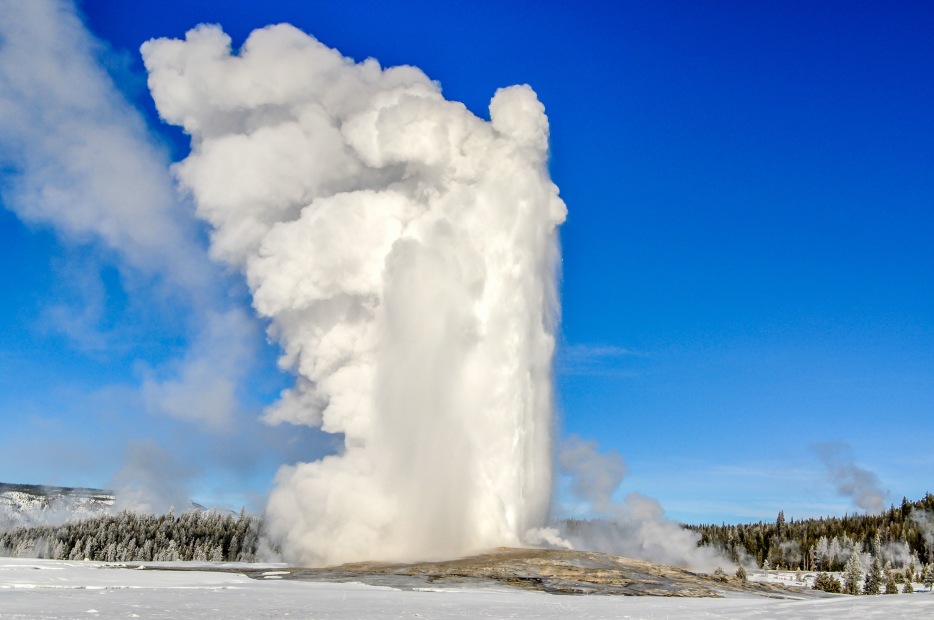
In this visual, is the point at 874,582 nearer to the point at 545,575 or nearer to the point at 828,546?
the point at 545,575

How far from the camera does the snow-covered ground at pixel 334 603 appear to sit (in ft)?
83.0

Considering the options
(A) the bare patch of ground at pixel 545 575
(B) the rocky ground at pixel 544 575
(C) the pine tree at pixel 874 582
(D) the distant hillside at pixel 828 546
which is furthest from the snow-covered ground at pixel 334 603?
(D) the distant hillside at pixel 828 546

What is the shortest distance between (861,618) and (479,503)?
158 feet

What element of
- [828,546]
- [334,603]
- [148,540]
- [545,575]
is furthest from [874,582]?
[148,540]

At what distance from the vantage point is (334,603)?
104 ft

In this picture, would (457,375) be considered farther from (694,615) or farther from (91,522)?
(91,522)

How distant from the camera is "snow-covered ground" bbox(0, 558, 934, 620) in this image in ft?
83.0

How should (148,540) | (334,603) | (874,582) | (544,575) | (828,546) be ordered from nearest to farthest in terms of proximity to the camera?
(334,603)
(544,575)
(874,582)
(148,540)
(828,546)

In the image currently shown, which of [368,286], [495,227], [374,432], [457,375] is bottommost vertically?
[374,432]

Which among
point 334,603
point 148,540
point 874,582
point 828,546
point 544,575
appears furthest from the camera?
point 828,546

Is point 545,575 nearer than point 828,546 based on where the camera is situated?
Yes

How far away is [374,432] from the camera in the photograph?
2876 inches

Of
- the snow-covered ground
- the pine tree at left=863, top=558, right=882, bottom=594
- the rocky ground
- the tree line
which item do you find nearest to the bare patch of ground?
the rocky ground

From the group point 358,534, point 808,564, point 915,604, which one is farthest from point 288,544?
point 808,564
